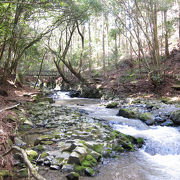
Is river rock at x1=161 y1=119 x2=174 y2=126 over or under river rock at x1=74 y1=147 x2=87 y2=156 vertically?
under

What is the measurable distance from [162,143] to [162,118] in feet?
8.45

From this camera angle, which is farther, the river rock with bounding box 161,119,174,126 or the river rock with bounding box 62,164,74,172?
the river rock with bounding box 161,119,174,126

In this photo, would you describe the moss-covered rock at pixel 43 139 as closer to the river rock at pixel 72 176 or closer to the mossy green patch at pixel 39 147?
the mossy green patch at pixel 39 147

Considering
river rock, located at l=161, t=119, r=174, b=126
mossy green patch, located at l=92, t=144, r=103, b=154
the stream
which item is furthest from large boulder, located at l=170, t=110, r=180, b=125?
mossy green patch, located at l=92, t=144, r=103, b=154

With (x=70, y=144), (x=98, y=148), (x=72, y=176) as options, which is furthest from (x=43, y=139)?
(x=72, y=176)

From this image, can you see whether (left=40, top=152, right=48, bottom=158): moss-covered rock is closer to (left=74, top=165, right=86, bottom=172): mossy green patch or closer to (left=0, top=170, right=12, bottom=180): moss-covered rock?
(left=74, top=165, right=86, bottom=172): mossy green patch

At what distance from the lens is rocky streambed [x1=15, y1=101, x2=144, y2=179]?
407cm

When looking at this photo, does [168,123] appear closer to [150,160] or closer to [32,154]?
[150,160]

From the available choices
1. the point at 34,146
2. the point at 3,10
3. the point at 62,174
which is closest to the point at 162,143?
the point at 62,174

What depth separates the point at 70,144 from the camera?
5.09m

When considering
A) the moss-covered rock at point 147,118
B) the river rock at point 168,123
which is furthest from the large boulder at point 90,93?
the river rock at point 168,123

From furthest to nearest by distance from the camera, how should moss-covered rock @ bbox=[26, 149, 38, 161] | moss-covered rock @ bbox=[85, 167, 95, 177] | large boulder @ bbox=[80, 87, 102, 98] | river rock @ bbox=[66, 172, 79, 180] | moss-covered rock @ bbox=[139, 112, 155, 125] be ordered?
large boulder @ bbox=[80, 87, 102, 98], moss-covered rock @ bbox=[139, 112, 155, 125], moss-covered rock @ bbox=[26, 149, 38, 161], moss-covered rock @ bbox=[85, 167, 95, 177], river rock @ bbox=[66, 172, 79, 180]

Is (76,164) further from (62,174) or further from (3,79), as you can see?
(3,79)

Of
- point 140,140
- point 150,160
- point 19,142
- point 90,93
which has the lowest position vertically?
point 150,160
